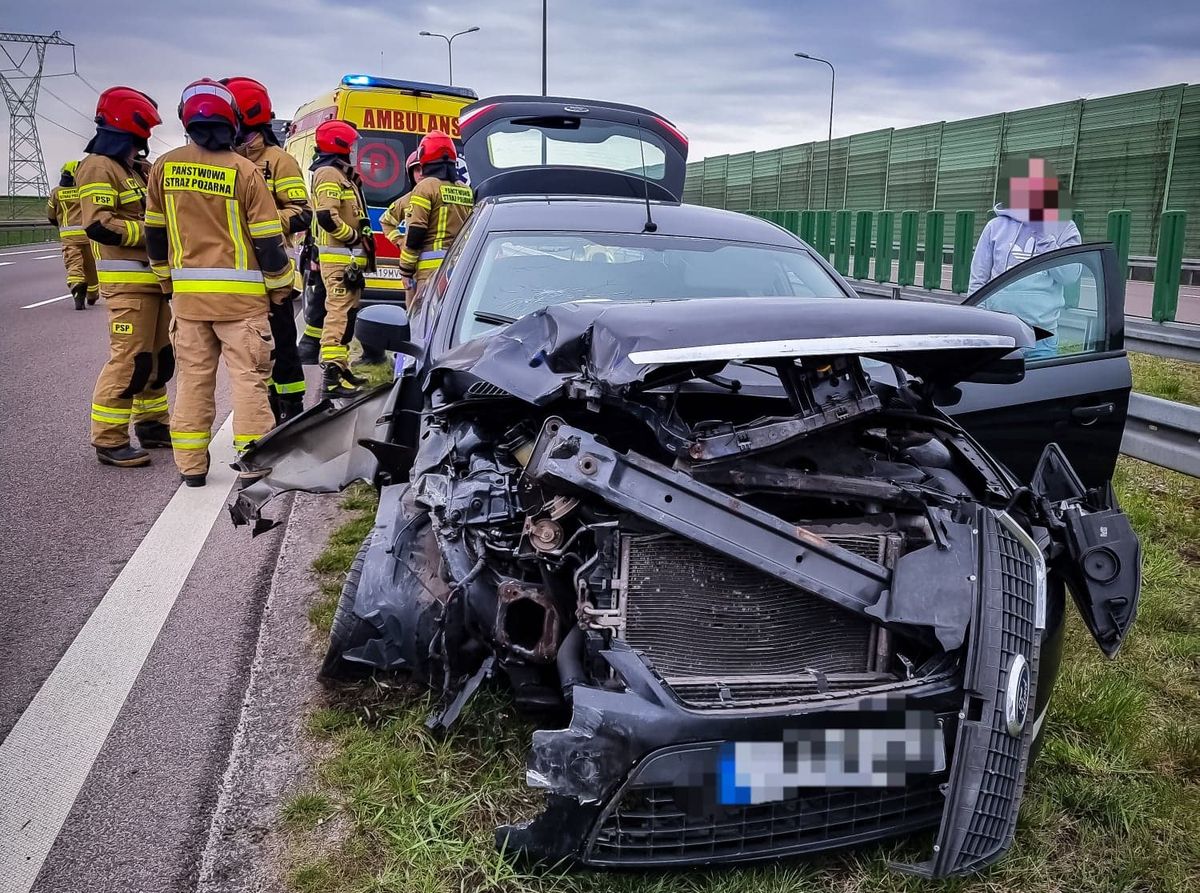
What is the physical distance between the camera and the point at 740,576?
234 centimetres

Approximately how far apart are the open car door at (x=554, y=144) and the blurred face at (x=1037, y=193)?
2.15 meters

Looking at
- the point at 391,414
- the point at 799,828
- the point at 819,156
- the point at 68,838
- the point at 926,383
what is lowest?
the point at 68,838

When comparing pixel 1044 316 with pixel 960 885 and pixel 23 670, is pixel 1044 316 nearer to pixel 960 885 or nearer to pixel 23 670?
pixel 960 885

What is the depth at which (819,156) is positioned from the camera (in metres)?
26.2

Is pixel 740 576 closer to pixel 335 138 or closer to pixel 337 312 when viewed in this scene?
pixel 337 312

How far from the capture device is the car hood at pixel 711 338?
2172 millimetres

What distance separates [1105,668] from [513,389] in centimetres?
236

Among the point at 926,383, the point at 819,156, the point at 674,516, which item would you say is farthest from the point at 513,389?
the point at 819,156

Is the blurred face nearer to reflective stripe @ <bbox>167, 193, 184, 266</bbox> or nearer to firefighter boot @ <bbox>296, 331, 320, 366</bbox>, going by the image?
reflective stripe @ <bbox>167, 193, 184, 266</bbox>

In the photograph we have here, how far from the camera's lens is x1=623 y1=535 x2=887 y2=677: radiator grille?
7.50 ft

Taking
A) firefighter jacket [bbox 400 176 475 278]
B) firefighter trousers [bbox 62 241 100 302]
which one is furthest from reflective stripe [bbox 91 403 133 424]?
firefighter trousers [bbox 62 241 100 302]

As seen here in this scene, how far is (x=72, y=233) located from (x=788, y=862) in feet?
34.4

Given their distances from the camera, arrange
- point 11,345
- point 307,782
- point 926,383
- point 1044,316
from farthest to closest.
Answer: point 11,345 < point 1044,316 < point 926,383 < point 307,782

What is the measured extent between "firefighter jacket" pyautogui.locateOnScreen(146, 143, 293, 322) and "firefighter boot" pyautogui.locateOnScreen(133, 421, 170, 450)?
1.28 m
